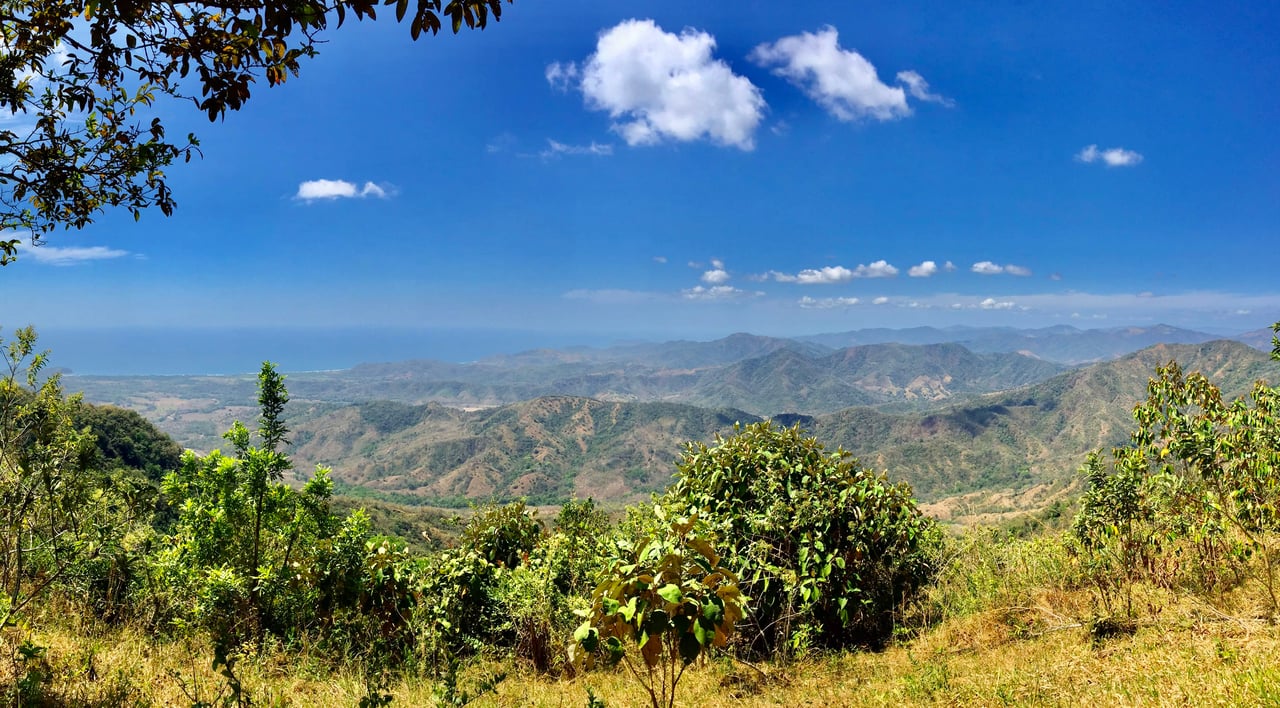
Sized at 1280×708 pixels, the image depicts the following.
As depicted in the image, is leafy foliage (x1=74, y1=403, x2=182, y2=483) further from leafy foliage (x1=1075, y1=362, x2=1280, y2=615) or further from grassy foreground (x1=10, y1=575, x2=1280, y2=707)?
leafy foliage (x1=1075, y1=362, x2=1280, y2=615)

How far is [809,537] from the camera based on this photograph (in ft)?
18.0

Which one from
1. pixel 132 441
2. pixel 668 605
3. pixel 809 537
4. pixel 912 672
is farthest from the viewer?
pixel 132 441

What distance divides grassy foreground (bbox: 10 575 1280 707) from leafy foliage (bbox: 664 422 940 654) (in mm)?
493

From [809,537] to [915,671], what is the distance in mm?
1487

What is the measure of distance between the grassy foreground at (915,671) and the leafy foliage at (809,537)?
1.62 feet

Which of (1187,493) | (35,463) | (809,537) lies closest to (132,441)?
(35,463)

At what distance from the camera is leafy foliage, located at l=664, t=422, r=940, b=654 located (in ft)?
17.3

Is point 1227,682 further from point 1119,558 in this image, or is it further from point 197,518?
point 197,518

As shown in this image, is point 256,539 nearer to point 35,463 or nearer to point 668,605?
point 35,463

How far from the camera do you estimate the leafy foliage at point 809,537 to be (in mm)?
5285

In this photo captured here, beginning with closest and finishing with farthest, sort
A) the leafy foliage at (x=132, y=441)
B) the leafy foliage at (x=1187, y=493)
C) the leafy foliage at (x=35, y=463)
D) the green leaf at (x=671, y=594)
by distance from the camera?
the green leaf at (x=671, y=594) < the leafy foliage at (x=35, y=463) < the leafy foliage at (x=1187, y=493) < the leafy foliage at (x=132, y=441)

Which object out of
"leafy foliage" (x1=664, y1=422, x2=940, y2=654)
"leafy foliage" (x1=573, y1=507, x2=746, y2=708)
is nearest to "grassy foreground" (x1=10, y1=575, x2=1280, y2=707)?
"leafy foliage" (x1=664, y1=422, x2=940, y2=654)

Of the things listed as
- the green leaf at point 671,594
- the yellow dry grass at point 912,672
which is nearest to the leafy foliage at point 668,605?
Answer: the green leaf at point 671,594

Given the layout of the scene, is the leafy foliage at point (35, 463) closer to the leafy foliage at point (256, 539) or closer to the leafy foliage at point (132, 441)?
the leafy foliage at point (256, 539)
